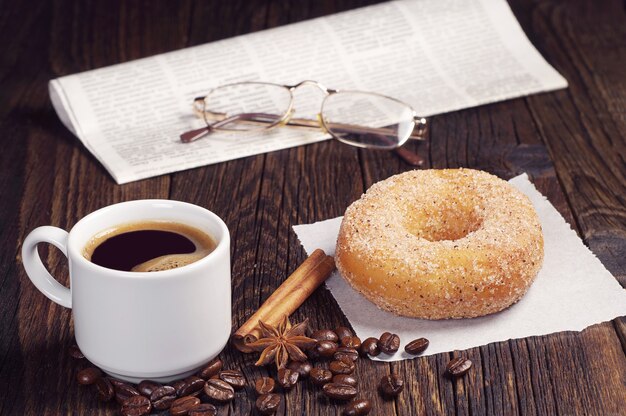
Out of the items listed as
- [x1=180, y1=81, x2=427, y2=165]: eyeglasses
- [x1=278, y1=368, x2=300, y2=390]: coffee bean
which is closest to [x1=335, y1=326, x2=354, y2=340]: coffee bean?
[x1=278, y1=368, x2=300, y2=390]: coffee bean

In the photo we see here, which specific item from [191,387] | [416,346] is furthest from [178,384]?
[416,346]

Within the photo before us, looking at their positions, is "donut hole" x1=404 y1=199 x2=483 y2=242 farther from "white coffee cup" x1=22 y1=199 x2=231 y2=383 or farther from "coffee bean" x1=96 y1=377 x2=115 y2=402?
"coffee bean" x1=96 y1=377 x2=115 y2=402

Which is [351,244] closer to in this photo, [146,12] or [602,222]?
[602,222]

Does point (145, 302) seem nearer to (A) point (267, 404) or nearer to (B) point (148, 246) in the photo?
(B) point (148, 246)

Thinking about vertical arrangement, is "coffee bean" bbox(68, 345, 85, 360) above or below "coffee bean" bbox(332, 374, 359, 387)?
below

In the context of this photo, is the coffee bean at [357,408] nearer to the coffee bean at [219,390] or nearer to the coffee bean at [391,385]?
the coffee bean at [391,385]

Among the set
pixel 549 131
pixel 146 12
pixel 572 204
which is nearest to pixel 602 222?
pixel 572 204
